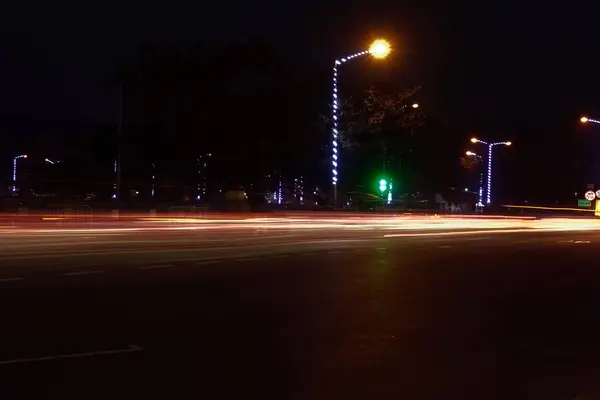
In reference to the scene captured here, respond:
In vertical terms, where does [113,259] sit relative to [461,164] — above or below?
below

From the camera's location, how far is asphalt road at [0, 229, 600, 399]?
23.0ft

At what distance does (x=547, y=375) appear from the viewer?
742 cm

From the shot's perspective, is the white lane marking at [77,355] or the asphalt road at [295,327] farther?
the white lane marking at [77,355]

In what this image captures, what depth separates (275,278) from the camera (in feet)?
48.5

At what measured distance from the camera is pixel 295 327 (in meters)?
9.71

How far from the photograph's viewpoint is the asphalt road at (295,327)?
7.02m

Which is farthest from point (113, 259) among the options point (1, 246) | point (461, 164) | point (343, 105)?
point (461, 164)

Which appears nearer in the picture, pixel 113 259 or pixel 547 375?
pixel 547 375

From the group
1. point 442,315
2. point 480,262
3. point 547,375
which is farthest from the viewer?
point 480,262

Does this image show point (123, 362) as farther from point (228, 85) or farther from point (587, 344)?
point (228, 85)

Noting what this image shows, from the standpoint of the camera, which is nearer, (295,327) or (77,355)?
(77,355)

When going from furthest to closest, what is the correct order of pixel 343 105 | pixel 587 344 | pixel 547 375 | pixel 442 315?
pixel 343 105, pixel 442 315, pixel 587 344, pixel 547 375

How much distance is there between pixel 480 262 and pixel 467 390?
1212cm

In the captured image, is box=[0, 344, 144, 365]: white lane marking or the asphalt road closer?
the asphalt road
